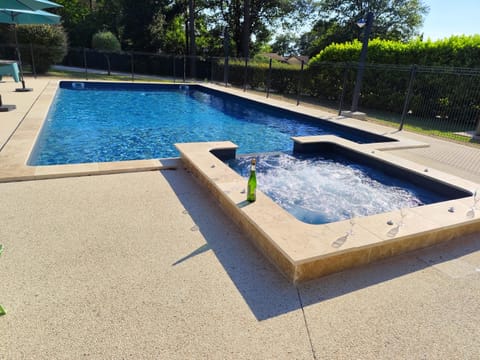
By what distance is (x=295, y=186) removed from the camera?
4754mm

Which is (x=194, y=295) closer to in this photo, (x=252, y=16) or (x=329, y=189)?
(x=329, y=189)

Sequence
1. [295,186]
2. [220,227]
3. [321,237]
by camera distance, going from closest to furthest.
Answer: [321,237]
[220,227]
[295,186]

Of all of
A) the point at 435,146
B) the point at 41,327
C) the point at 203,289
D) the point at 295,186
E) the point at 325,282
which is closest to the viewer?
the point at 41,327

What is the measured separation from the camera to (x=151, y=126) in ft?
27.9

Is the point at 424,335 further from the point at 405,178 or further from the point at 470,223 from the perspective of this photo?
the point at 405,178

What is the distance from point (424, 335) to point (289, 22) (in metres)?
29.9

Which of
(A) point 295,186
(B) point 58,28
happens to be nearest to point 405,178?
(A) point 295,186

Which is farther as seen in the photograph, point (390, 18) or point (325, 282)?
point (390, 18)

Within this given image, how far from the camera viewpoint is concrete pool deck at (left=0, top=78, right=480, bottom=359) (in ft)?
5.79

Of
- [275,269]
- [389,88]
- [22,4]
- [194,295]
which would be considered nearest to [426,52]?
[389,88]

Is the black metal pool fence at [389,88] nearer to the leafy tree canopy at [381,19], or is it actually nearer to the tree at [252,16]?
the tree at [252,16]

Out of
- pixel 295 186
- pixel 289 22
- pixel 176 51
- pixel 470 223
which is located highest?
pixel 289 22

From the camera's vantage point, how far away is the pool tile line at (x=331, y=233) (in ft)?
7.75

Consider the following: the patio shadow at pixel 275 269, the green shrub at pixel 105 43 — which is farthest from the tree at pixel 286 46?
the patio shadow at pixel 275 269
